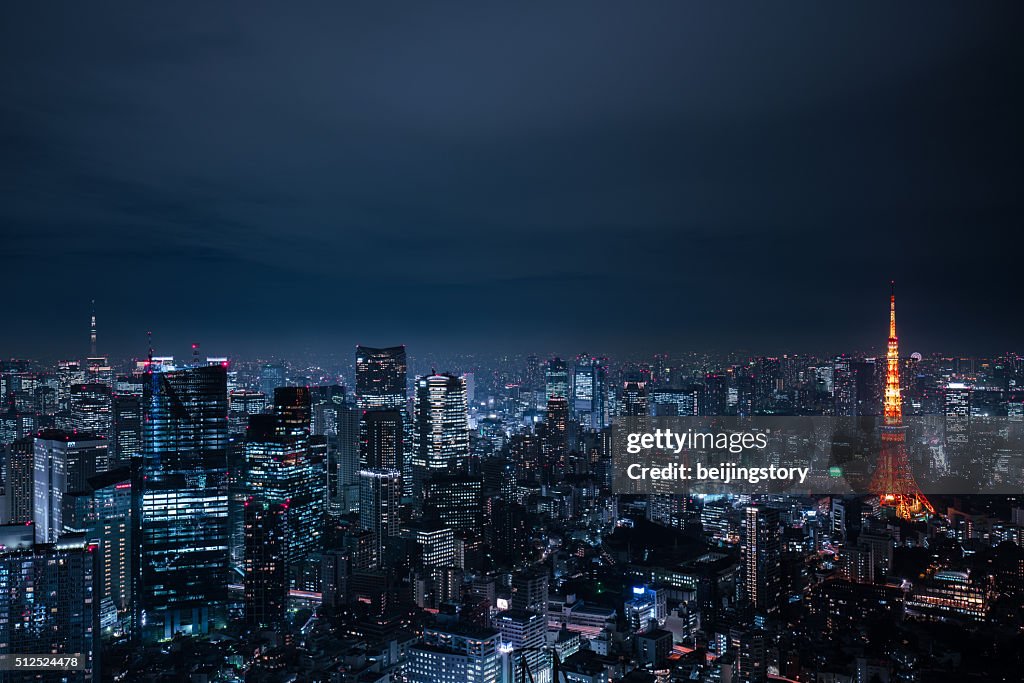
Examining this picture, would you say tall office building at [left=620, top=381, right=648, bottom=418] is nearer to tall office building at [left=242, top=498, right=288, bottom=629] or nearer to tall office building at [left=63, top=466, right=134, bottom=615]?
tall office building at [left=242, top=498, right=288, bottom=629]

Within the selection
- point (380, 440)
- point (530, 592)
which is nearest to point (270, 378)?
point (380, 440)

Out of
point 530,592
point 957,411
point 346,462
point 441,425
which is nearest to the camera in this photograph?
point 957,411

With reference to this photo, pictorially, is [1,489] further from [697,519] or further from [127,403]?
[697,519]

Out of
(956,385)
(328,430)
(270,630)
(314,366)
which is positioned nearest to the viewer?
(956,385)

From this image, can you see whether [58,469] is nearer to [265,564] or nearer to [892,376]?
[265,564]

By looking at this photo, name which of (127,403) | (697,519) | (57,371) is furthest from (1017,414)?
(127,403)

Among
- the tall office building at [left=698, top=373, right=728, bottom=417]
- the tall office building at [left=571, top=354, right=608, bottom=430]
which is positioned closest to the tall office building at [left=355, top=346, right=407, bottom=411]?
the tall office building at [left=571, top=354, right=608, bottom=430]
